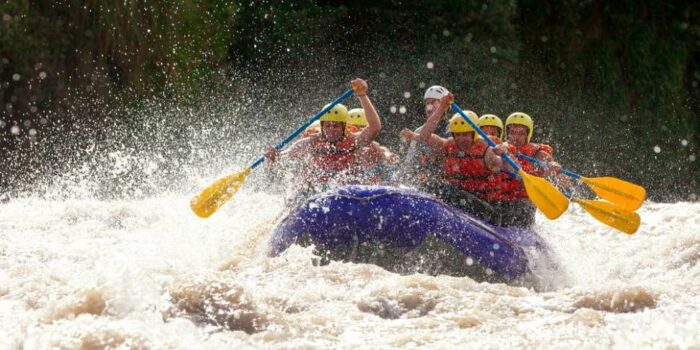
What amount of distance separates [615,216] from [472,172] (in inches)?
43.8

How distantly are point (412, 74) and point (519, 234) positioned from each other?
22.1 ft

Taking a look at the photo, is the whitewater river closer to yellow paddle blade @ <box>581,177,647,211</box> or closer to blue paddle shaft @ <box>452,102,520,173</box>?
yellow paddle blade @ <box>581,177,647,211</box>

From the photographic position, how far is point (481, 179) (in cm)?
759

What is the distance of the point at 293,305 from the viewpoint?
202 inches

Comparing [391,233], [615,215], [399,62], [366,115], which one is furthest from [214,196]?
[399,62]

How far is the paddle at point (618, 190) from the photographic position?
24.4 feet

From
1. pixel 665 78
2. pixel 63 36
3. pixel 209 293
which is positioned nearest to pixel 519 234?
pixel 209 293

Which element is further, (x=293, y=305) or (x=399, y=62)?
(x=399, y=62)

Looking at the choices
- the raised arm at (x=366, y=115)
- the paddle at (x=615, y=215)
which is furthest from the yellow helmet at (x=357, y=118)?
the paddle at (x=615, y=215)

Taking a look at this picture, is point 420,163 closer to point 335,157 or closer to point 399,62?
point 335,157

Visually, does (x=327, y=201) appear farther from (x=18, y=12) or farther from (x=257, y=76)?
(x=257, y=76)

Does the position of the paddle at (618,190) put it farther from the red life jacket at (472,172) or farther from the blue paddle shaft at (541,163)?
the red life jacket at (472,172)

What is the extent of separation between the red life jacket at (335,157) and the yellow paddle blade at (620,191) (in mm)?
1804

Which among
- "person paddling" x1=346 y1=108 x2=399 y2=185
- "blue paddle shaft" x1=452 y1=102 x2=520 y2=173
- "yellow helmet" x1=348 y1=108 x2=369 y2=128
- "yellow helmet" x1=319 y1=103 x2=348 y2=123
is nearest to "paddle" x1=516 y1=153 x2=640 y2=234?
"blue paddle shaft" x1=452 y1=102 x2=520 y2=173
